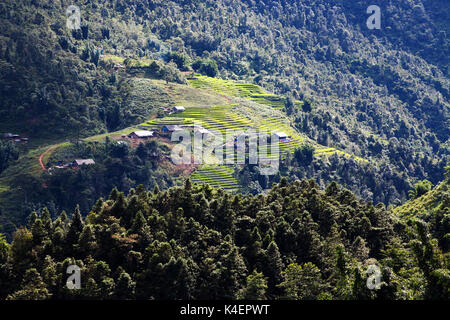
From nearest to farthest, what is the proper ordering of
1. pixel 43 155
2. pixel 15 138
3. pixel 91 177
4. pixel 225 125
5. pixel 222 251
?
pixel 222 251 → pixel 91 177 → pixel 43 155 → pixel 15 138 → pixel 225 125

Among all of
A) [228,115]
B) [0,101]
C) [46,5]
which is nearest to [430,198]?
[228,115]

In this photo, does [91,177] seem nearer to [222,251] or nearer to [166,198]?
[166,198]

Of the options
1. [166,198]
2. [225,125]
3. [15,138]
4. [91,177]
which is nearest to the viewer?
[166,198]

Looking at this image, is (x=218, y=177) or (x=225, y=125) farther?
(x=225, y=125)

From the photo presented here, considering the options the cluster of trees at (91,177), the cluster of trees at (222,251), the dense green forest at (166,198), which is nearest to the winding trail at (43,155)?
the dense green forest at (166,198)

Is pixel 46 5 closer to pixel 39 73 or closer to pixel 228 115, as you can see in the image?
pixel 39 73

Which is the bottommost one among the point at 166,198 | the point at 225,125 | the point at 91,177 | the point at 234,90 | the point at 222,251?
the point at 222,251

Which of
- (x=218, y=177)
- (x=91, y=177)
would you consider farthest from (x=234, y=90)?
(x=91, y=177)
